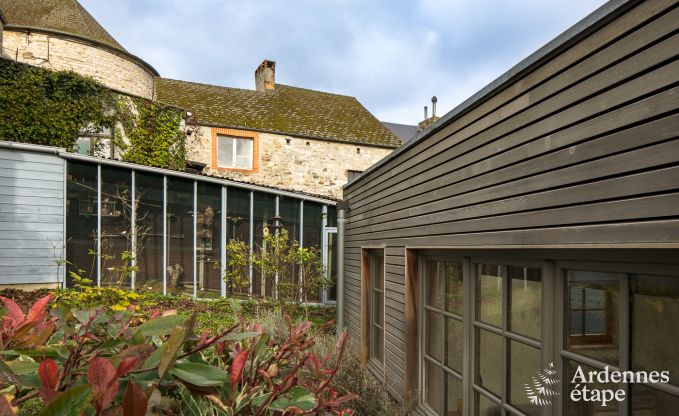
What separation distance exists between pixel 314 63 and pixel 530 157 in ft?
82.5

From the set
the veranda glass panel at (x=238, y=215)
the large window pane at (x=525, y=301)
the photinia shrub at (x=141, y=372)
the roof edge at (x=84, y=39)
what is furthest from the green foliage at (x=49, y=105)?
the photinia shrub at (x=141, y=372)

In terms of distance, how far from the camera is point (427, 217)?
4129mm

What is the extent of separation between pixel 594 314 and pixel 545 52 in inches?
54.8

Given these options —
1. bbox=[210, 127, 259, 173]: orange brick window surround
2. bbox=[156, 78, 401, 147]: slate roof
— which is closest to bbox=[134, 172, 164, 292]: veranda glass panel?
bbox=[210, 127, 259, 173]: orange brick window surround

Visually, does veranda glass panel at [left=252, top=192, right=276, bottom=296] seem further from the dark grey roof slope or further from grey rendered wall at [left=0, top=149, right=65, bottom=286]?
the dark grey roof slope

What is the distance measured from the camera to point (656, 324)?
193 centimetres

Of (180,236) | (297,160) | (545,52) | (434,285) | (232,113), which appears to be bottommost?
(434,285)

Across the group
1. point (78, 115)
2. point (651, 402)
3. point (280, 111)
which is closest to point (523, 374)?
point (651, 402)

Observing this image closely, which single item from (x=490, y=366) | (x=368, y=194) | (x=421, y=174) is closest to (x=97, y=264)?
(x=368, y=194)

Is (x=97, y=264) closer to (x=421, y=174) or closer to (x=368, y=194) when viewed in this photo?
(x=368, y=194)

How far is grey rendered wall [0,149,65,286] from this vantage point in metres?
10.2

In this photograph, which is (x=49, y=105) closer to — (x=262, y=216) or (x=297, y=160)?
(x=262, y=216)

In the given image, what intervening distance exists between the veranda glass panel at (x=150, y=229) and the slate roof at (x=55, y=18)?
21.9 ft

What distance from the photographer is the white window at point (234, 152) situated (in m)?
16.2
